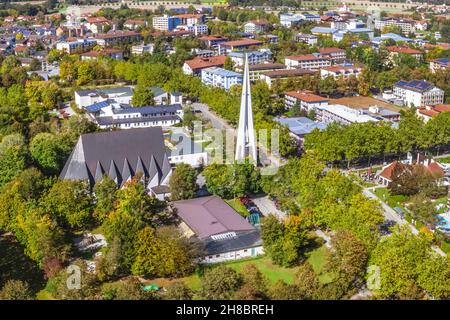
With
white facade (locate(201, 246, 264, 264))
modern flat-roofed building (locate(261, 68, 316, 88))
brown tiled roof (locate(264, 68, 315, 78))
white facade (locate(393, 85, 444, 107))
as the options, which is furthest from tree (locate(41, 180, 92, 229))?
white facade (locate(393, 85, 444, 107))

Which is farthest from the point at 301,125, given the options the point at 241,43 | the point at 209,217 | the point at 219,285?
the point at 241,43

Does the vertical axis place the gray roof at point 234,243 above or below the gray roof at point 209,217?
below

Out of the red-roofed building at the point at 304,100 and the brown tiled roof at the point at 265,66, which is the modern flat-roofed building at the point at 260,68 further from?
the red-roofed building at the point at 304,100

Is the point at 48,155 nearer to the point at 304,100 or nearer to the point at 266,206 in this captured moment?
the point at 266,206

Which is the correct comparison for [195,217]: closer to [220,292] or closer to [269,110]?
[220,292]

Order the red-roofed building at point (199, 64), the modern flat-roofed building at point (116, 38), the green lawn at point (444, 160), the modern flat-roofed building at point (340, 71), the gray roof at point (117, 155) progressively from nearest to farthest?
the gray roof at point (117, 155) → the green lawn at point (444, 160) → the modern flat-roofed building at point (340, 71) → the red-roofed building at point (199, 64) → the modern flat-roofed building at point (116, 38)

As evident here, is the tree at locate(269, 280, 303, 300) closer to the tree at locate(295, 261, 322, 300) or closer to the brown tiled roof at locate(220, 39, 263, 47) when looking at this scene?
the tree at locate(295, 261, 322, 300)

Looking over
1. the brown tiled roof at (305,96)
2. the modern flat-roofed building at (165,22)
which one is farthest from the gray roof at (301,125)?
the modern flat-roofed building at (165,22)

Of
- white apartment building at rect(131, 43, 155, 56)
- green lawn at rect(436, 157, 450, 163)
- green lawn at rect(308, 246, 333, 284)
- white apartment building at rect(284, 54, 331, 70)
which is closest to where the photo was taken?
green lawn at rect(308, 246, 333, 284)
